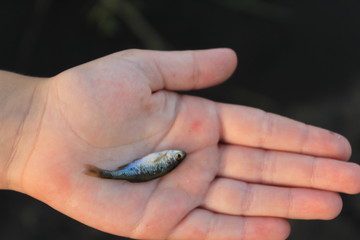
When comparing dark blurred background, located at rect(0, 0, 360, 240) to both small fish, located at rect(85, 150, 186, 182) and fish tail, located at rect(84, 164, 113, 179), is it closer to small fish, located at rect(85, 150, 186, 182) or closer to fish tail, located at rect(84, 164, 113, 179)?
small fish, located at rect(85, 150, 186, 182)

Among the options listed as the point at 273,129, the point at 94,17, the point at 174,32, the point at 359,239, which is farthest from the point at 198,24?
the point at 359,239

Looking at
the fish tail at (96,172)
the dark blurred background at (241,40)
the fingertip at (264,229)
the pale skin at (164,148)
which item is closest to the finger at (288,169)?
the pale skin at (164,148)

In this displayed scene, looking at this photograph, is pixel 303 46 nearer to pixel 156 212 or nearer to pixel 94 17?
pixel 94 17

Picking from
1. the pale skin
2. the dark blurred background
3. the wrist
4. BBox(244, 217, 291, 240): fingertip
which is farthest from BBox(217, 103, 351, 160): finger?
the wrist

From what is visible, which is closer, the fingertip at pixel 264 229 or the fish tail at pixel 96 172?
the fish tail at pixel 96 172

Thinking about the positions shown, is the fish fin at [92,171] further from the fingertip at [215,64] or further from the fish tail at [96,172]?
the fingertip at [215,64]

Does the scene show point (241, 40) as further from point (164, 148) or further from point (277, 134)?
point (164, 148)
